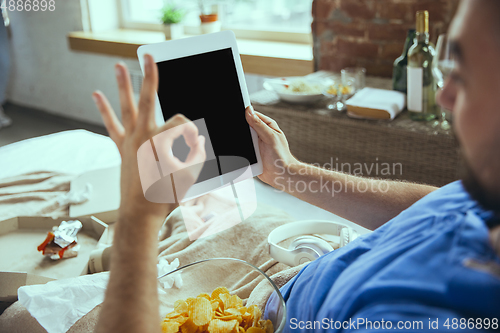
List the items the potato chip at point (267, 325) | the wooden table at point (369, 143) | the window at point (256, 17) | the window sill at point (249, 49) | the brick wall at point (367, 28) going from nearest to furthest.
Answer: the potato chip at point (267, 325) < the wooden table at point (369, 143) < the brick wall at point (367, 28) < the window sill at point (249, 49) < the window at point (256, 17)

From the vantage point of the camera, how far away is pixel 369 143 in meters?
1.62

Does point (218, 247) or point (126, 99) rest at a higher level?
point (126, 99)

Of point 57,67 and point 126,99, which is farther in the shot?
point 57,67

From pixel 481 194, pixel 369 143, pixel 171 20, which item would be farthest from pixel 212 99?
pixel 171 20

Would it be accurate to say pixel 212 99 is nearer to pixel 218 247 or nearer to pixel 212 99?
pixel 212 99

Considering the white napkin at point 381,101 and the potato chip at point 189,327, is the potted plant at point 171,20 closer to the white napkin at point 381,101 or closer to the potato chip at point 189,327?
the white napkin at point 381,101

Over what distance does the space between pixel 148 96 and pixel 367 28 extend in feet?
6.09

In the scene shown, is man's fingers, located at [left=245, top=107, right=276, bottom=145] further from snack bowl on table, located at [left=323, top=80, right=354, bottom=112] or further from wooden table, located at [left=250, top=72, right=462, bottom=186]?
snack bowl on table, located at [left=323, top=80, right=354, bottom=112]

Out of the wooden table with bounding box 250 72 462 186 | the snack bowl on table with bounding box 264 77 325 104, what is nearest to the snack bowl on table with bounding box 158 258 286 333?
the wooden table with bounding box 250 72 462 186

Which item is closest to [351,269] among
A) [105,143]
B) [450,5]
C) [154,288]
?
[154,288]

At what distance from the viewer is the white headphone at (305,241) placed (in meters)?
0.80

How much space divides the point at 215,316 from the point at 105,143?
1186mm

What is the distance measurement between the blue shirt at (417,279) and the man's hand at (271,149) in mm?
297

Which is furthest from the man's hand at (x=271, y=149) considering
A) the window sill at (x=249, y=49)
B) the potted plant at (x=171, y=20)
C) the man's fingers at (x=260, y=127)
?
the potted plant at (x=171, y=20)
